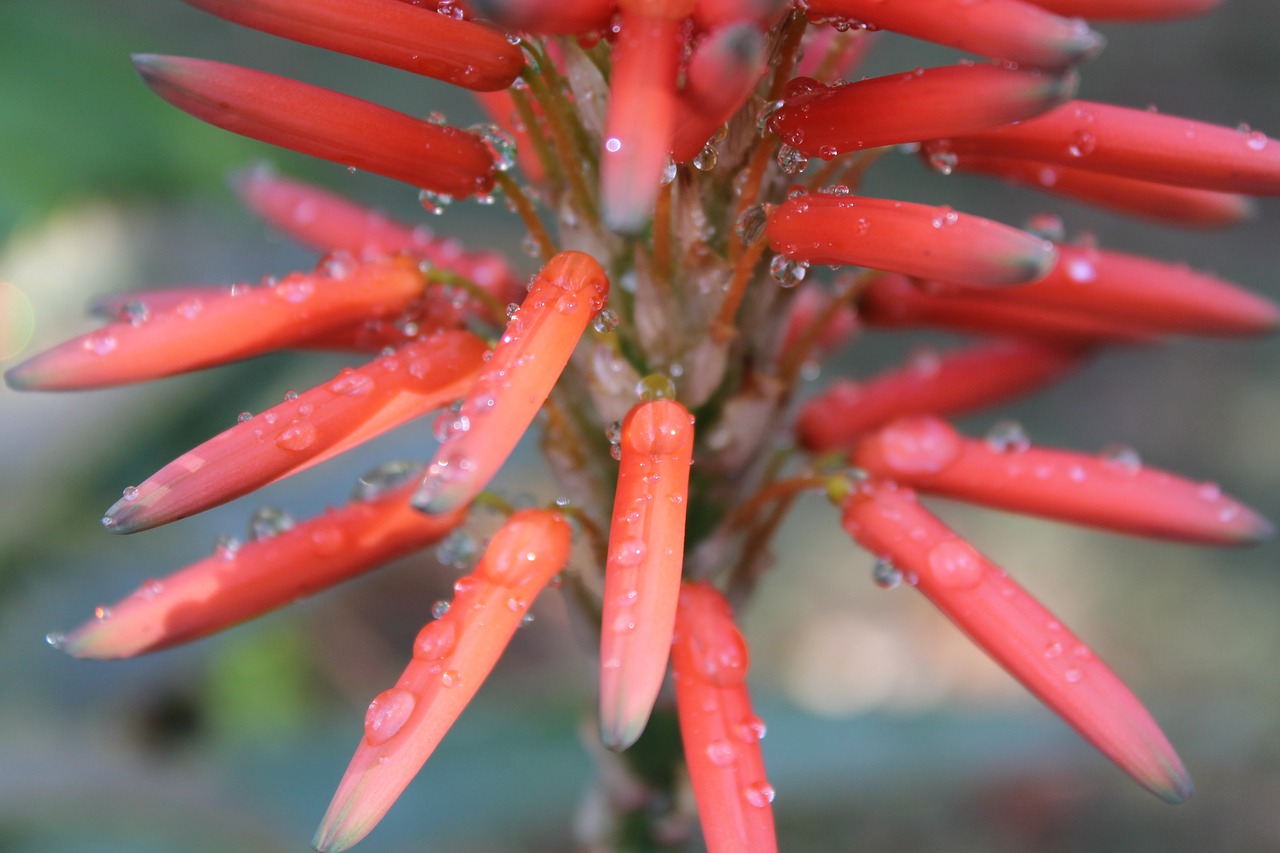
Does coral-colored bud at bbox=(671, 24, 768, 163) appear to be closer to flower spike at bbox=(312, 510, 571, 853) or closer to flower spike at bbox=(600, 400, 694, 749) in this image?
flower spike at bbox=(600, 400, 694, 749)

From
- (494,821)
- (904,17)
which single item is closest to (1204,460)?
(494,821)

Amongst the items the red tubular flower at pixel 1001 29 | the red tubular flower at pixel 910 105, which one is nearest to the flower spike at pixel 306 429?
the red tubular flower at pixel 910 105

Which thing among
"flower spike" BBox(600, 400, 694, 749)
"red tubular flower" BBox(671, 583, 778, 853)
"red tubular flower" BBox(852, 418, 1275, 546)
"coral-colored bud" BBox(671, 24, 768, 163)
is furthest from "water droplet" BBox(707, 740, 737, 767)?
"coral-colored bud" BBox(671, 24, 768, 163)

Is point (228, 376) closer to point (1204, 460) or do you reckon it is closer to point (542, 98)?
point (542, 98)

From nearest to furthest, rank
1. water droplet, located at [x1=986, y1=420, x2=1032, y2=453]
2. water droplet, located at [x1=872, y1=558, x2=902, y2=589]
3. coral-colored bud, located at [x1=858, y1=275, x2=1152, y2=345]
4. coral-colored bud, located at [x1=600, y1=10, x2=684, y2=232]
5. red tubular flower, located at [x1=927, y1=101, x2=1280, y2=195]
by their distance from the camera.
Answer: coral-colored bud, located at [x1=600, y1=10, x2=684, y2=232]
red tubular flower, located at [x1=927, y1=101, x2=1280, y2=195]
water droplet, located at [x1=872, y1=558, x2=902, y2=589]
water droplet, located at [x1=986, y1=420, x2=1032, y2=453]
coral-colored bud, located at [x1=858, y1=275, x2=1152, y2=345]

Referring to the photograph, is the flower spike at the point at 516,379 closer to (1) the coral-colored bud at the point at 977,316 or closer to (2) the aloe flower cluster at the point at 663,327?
(2) the aloe flower cluster at the point at 663,327

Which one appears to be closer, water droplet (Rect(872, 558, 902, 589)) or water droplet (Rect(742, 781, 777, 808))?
water droplet (Rect(742, 781, 777, 808))
